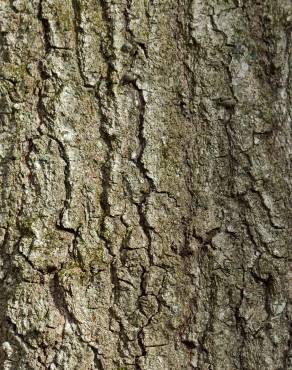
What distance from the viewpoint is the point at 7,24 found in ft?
5.46

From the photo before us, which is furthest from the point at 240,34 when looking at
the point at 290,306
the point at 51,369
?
the point at 51,369

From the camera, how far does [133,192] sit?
5.41 ft

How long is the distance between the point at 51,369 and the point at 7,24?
89cm

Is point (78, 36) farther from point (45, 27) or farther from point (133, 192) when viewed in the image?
point (133, 192)

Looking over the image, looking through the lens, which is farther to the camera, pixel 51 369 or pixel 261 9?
pixel 261 9

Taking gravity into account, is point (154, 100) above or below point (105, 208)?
above

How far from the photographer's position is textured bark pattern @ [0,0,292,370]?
164 centimetres

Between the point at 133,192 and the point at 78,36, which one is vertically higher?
the point at 78,36

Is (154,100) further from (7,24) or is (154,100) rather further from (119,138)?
(7,24)

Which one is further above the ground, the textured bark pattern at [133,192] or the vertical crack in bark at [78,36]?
the vertical crack in bark at [78,36]

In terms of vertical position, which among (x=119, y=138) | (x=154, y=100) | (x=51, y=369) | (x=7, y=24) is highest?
(x=7, y=24)

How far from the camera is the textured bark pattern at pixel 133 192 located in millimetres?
1638

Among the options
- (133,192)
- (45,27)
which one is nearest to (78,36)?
(45,27)

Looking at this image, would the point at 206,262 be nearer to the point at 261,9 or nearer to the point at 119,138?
the point at 119,138
